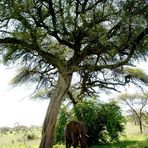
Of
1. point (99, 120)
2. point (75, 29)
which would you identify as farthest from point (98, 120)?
point (75, 29)

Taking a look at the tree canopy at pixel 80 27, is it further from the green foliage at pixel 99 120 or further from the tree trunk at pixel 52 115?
the green foliage at pixel 99 120

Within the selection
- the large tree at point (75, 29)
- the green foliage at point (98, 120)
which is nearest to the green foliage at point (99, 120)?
the green foliage at point (98, 120)

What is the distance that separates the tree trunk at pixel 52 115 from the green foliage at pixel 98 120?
396cm

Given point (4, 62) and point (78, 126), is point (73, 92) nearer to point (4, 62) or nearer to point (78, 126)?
point (4, 62)

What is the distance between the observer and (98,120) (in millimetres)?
26672

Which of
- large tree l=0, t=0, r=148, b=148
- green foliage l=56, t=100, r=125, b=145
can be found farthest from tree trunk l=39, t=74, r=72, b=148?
green foliage l=56, t=100, r=125, b=145

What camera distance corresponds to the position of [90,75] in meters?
30.0

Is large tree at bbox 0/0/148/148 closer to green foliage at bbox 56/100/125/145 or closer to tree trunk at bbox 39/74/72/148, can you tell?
tree trunk at bbox 39/74/72/148

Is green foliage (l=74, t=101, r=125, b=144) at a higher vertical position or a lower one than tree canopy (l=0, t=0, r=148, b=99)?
lower

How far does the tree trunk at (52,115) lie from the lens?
872 inches

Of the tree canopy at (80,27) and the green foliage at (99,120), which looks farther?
the green foliage at (99,120)

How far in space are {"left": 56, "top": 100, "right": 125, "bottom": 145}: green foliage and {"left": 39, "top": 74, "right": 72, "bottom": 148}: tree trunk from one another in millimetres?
3955

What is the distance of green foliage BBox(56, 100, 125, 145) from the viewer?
26.3 m

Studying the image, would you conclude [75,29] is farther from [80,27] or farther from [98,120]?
[98,120]
